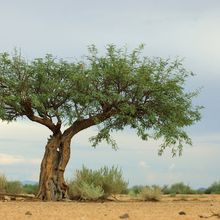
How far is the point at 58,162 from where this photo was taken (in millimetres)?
29734

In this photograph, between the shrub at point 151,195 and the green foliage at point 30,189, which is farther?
the green foliage at point 30,189

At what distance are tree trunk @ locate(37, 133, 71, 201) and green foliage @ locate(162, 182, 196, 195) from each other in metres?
17.3

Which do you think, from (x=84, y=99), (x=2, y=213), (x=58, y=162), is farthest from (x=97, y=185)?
(x=2, y=213)

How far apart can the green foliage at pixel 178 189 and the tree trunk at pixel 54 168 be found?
56.7 feet

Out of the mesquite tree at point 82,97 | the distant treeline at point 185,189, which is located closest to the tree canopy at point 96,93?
the mesquite tree at point 82,97

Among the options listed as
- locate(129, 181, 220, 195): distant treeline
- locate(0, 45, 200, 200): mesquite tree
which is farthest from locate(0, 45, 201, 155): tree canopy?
locate(129, 181, 220, 195): distant treeline

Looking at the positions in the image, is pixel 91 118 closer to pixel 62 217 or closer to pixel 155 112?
pixel 155 112

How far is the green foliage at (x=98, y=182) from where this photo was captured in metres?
31.6

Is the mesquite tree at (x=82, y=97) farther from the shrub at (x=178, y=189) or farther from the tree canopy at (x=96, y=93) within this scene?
the shrub at (x=178, y=189)

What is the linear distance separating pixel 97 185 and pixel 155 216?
57.8 feet

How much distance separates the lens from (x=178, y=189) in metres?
46.1

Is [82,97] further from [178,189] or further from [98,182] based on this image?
[178,189]

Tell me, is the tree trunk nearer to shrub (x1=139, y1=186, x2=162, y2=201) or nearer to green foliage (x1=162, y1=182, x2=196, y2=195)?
shrub (x1=139, y1=186, x2=162, y2=201)

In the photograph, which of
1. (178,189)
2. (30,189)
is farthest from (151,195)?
(178,189)
